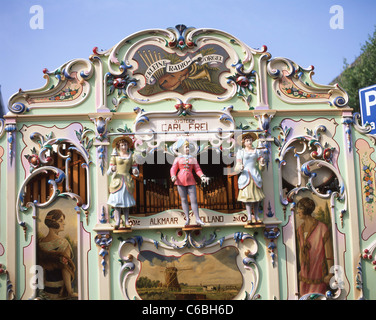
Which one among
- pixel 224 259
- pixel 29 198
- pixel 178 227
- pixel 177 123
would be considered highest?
pixel 177 123

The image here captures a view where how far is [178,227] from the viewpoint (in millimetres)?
11469

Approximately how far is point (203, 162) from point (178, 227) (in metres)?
1.67

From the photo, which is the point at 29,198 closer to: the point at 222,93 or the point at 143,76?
the point at 143,76

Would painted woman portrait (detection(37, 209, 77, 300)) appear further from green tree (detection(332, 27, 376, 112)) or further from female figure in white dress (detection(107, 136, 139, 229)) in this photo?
green tree (detection(332, 27, 376, 112))

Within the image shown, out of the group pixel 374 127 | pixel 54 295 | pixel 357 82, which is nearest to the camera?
pixel 54 295

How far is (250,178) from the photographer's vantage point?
37.0 feet

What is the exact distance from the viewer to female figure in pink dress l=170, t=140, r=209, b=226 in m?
11.2

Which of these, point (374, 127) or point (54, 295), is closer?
point (54, 295)

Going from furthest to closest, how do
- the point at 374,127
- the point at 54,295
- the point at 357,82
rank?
the point at 357,82, the point at 374,127, the point at 54,295

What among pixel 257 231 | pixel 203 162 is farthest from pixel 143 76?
pixel 257 231

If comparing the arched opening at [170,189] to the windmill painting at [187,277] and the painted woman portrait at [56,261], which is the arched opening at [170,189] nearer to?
the windmill painting at [187,277]

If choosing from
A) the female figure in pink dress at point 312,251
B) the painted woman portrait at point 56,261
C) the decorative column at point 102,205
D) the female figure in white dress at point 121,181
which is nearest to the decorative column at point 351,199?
the female figure in pink dress at point 312,251

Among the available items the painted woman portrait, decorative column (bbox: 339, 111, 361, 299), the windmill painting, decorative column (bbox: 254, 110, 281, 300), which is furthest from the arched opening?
decorative column (bbox: 339, 111, 361, 299)

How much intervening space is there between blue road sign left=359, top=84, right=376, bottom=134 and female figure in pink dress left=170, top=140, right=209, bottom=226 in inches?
181
